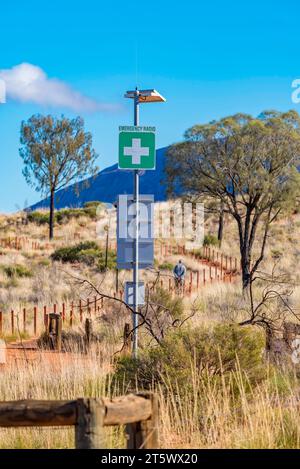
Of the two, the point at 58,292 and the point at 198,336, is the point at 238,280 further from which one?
the point at 198,336

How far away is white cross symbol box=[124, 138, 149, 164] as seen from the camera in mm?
13156

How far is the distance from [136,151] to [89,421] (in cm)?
823

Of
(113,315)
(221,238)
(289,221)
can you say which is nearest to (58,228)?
(221,238)

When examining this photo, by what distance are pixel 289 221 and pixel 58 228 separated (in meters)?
17.8

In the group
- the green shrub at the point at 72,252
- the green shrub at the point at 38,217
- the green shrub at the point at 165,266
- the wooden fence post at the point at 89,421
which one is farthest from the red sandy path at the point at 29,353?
the green shrub at the point at 38,217

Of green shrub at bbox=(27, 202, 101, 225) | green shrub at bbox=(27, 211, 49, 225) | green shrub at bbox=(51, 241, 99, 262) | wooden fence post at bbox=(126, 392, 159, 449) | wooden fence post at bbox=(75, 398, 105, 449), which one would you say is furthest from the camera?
green shrub at bbox=(27, 202, 101, 225)

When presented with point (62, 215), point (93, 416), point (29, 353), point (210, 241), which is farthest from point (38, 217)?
point (93, 416)

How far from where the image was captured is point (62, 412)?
5480 millimetres

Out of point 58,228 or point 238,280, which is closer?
point 238,280

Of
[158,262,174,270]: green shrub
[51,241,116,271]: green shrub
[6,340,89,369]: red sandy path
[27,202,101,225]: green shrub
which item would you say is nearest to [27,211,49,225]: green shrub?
[27,202,101,225]: green shrub

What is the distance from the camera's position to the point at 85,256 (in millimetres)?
40031

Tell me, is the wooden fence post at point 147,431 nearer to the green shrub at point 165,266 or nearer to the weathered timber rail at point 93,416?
the weathered timber rail at point 93,416

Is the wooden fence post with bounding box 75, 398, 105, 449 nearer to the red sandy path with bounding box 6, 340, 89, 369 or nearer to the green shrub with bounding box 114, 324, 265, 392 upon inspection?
the green shrub with bounding box 114, 324, 265, 392

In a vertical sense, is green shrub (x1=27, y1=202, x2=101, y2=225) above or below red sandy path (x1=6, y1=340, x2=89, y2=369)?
above
